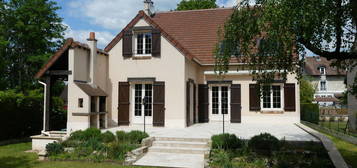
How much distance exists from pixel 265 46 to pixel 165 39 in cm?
823

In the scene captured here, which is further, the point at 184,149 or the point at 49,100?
the point at 49,100

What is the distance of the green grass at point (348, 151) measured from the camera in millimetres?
8499

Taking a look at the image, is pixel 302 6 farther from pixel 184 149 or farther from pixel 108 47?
pixel 108 47

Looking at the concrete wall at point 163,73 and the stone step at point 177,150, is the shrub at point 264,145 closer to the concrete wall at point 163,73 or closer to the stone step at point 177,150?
the stone step at point 177,150

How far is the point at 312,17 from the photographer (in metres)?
5.52

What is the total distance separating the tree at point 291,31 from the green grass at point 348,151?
10.6 ft

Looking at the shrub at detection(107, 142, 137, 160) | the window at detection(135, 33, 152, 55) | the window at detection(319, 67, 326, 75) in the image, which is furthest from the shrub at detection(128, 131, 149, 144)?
the window at detection(319, 67, 326, 75)

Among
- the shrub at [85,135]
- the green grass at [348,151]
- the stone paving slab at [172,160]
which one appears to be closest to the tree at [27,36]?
the shrub at [85,135]

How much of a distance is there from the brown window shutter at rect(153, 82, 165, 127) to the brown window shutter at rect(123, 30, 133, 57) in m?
2.46

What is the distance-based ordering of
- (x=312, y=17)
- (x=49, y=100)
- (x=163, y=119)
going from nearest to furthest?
1. (x=312, y=17)
2. (x=49, y=100)
3. (x=163, y=119)

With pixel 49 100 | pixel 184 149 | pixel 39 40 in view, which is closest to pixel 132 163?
pixel 184 149

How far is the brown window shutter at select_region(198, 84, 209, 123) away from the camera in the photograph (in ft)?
56.2

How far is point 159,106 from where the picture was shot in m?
14.4

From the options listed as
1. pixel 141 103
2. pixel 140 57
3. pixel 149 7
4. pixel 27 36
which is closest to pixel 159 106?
pixel 141 103
